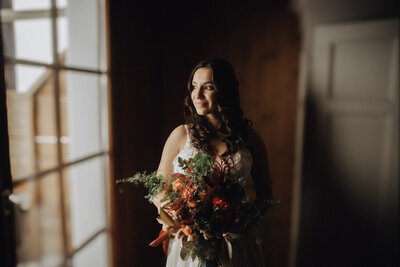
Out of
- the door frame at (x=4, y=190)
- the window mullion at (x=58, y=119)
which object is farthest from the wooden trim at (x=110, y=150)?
the door frame at (x=4, y=190)

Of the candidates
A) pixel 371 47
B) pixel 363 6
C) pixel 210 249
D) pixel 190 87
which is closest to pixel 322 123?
pixel 371 47

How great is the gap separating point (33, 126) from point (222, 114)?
639 mm

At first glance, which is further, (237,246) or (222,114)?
(222,114)

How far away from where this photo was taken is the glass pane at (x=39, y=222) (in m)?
0.84

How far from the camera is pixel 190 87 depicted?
3.60ft

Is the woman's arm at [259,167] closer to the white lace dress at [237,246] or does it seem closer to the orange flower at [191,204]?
the white lace dress at [237,246]

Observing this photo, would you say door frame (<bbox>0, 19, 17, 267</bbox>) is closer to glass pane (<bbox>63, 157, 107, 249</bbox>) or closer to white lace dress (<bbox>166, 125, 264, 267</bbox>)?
glass pane (<bbox>63, 157, 107, 249</bbox>)

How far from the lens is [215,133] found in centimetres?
115

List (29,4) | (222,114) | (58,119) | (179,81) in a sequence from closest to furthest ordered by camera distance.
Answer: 1. (29,4)
2. (58,119)
3. (222,114)
4. (179,81)

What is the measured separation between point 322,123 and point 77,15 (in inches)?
41.1

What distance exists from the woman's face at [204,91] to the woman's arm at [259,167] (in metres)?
0.26

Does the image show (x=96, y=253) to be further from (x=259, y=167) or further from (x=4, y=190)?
(x=259, y=167)

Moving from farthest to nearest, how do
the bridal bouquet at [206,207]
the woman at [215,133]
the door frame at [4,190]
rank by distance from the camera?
the woman at [215,133]
the bridal bouquet at [206,207]
the door frame at [4,190]

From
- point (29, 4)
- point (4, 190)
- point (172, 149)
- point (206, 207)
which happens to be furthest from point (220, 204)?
point (29, 4)
